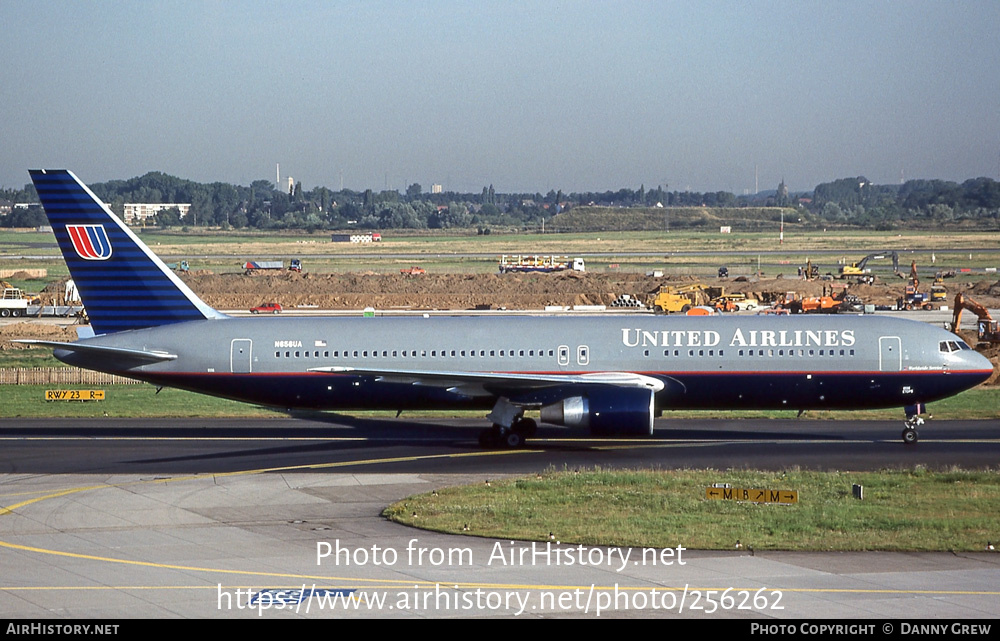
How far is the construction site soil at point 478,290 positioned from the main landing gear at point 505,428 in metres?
60.0

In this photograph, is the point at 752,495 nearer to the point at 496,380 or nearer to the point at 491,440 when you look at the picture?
the point at 496,380

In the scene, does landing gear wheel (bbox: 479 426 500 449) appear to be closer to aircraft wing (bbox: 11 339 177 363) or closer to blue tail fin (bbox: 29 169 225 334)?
aircraft wing (bbox: 11 339 177 363)

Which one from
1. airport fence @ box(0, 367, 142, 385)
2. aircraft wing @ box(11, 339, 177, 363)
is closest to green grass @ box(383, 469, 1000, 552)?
aircraft wing @ box(11, 339, 177, 363)

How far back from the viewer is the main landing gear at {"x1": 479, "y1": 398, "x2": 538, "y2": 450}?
37438mm

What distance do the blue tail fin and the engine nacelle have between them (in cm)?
1479

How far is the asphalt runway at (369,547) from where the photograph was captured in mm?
18859

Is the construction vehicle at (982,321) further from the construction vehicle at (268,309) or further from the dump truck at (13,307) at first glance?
the dump truck at (13,307)

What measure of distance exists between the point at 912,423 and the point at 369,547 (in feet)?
73.6

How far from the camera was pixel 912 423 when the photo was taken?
125 feet

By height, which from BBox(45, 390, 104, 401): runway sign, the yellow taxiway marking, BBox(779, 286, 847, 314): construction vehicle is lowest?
BBox(45, 390, 104, 401): runway sign

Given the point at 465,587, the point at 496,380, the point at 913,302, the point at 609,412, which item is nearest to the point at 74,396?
the point at 496,380

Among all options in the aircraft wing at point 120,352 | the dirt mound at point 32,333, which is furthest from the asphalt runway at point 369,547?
the dirt mound at point 32,333
